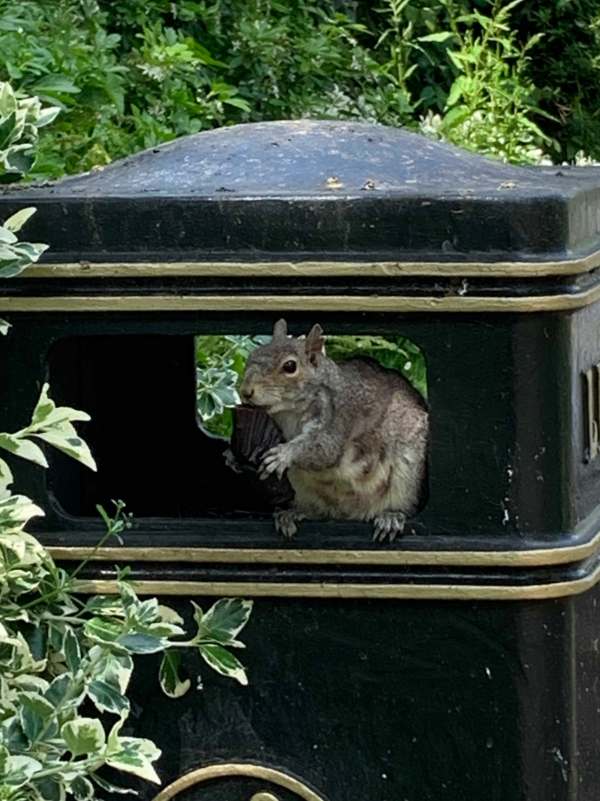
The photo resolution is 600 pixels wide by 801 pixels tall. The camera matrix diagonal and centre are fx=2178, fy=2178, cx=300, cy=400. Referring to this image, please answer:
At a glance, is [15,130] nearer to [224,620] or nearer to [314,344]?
[314,344]

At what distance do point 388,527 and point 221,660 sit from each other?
1.07 ft

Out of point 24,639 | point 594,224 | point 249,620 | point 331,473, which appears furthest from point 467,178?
point 24,639

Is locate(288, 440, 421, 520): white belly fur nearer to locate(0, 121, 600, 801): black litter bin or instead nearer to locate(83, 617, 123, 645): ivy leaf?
locate(0, 121, 600, 801): black litter bin

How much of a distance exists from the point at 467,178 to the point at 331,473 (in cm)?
53

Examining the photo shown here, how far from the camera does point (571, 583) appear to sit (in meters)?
3.34

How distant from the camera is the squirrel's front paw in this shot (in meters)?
3.43

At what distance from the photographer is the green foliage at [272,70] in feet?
17.9

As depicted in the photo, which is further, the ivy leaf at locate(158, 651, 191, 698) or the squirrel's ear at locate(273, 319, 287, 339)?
the squirrel's ear at locate(273, 319, 287, 339)

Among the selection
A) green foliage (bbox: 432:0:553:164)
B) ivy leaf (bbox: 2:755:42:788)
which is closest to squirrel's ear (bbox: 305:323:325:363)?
ivy leaf (bbox: 2:755:42:788)

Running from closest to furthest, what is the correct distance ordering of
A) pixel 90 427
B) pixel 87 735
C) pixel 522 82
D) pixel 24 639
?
pixel 87 735, pixel 24 639, pixel 90 427, pixel 522 82

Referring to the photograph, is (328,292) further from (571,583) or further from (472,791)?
(472,791)

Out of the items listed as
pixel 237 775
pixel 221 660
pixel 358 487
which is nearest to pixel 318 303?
pixel 358 487

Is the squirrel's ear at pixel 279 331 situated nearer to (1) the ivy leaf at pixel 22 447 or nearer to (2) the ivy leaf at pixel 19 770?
(1) the ivy leaf at pixel 22 447

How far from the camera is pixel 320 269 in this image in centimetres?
326
